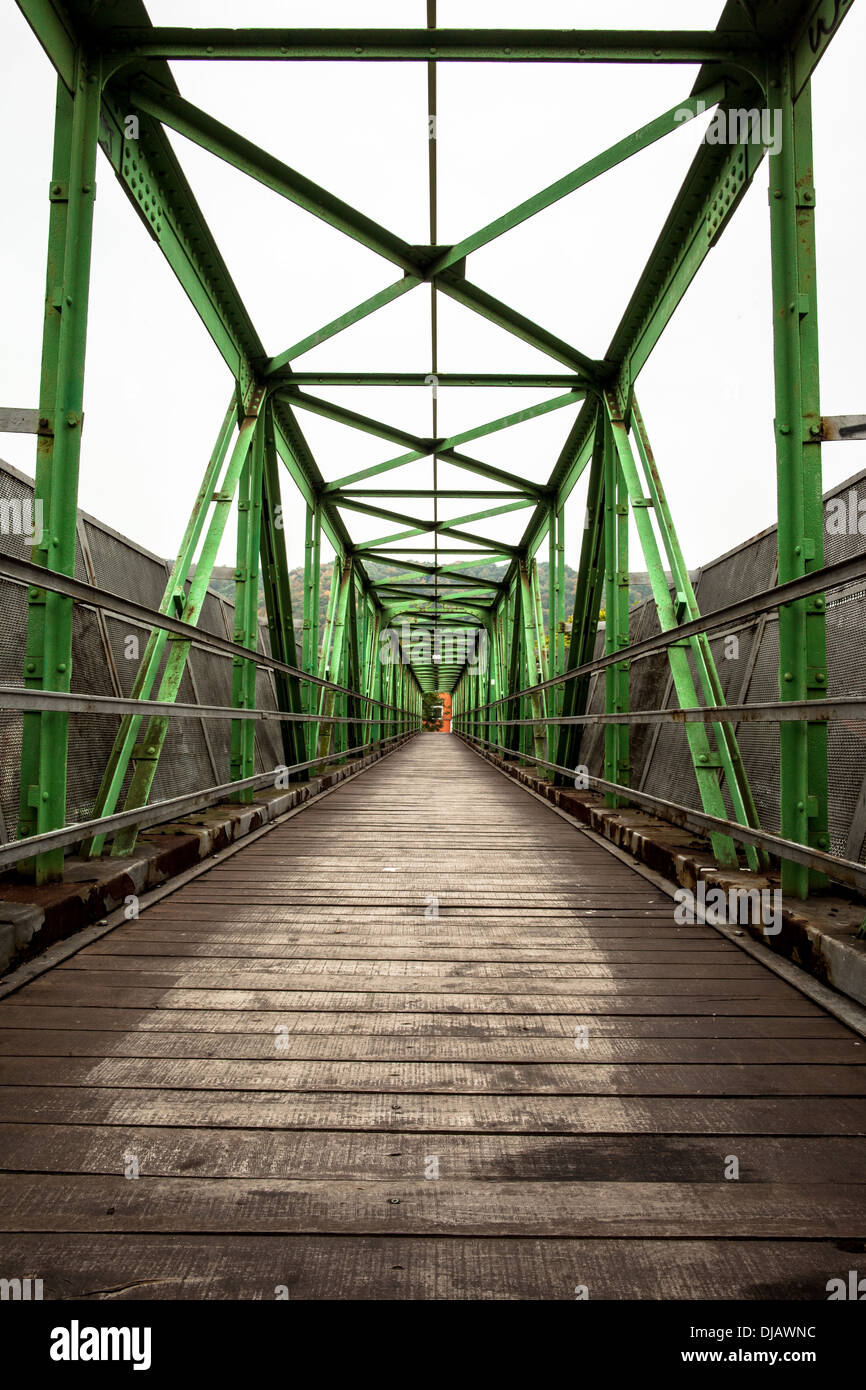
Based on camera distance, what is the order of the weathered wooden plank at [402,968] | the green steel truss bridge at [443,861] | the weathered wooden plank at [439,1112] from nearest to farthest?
the green steel truss bridge at [443,861], the weathered wooden plank at [439,1112], the weathered wooden plank at [402,968]

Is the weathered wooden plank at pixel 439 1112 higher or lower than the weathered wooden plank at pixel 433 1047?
lower

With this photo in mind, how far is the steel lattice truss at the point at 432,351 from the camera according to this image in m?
2.74

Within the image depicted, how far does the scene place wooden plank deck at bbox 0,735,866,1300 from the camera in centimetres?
113

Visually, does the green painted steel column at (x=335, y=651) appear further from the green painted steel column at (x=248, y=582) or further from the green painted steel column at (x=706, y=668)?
the green painted steel column at (x=706, y=668)

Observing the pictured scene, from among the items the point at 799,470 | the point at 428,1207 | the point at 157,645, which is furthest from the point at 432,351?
the point at 428,1207

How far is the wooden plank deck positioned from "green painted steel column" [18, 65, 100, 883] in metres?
0.61

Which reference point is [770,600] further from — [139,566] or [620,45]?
[139,566]

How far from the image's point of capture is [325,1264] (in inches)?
43.7

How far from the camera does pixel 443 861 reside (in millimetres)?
3977

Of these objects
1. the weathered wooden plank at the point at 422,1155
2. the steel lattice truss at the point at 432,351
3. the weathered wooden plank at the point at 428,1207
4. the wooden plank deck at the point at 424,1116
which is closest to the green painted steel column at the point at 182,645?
the steel lattice truss at the point at 432,351

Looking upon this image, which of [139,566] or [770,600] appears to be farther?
[139,566]
